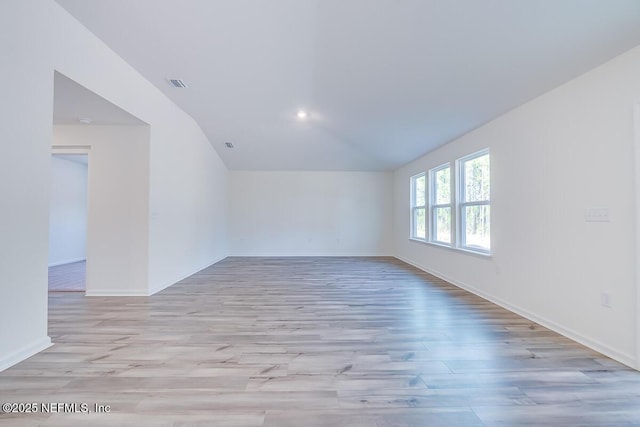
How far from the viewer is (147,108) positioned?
3854mm

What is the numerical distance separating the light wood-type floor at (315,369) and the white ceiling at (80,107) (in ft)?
7.12

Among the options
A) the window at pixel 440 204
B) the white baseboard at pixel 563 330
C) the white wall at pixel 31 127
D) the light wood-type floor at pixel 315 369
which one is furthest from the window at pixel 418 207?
the white wall at pixel 31 127

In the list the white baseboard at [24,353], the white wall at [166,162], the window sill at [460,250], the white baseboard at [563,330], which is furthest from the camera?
the window sill at [460,250]

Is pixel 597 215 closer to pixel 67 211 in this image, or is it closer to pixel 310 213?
pixel 310 213

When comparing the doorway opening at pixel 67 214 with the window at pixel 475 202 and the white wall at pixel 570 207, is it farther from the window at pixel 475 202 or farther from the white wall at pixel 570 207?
the white wall at pixel 570 207

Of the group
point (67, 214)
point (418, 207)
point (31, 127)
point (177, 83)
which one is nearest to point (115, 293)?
point (31, 127)

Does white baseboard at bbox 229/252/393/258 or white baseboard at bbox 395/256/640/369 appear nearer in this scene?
white baseboard at bbox 395/256/640/369

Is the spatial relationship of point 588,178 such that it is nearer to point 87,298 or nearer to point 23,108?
point 23,108

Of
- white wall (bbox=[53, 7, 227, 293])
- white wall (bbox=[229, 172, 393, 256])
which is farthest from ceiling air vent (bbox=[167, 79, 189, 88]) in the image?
white wall (bbox=[229, 172, 393, 256])

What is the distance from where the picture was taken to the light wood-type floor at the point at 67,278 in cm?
426

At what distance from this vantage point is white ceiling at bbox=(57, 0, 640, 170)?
2.25m

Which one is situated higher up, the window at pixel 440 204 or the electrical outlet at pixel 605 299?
the window at pixel 440 204

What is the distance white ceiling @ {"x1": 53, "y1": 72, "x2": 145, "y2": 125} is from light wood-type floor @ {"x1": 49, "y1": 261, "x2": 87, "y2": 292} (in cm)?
223

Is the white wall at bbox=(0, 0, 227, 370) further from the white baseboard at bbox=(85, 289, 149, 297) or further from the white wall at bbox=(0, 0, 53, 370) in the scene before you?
the white baseboard at bbox=(85, 289, 149, 297)
